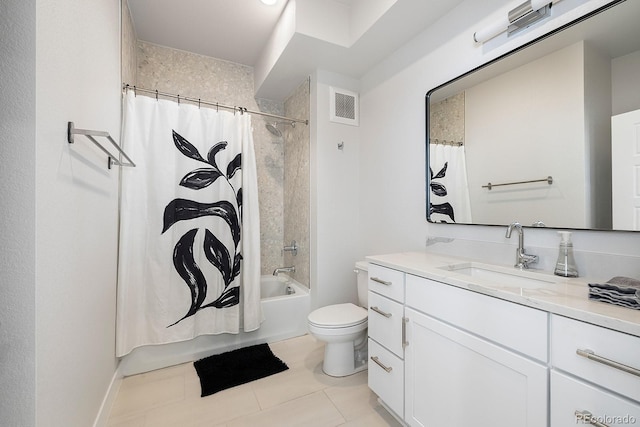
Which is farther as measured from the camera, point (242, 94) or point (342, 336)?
point (242, 94)

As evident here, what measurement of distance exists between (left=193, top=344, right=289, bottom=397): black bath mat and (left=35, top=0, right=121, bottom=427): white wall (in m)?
0.57

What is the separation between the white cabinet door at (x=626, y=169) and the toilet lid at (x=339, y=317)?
1401 millimetres

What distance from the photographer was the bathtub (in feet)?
6.21

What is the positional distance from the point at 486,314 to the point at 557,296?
22 centimetres

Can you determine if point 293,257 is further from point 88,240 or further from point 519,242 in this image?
point 519,242

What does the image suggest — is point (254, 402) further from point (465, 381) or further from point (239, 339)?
point (465, 381)

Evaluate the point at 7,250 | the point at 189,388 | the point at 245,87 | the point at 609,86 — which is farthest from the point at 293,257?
the point at 609,86

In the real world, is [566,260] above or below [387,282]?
above

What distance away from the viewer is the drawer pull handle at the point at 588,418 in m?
0.67

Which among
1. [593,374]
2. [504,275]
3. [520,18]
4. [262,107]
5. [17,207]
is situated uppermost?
[262,107]

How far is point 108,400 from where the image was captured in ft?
4.84

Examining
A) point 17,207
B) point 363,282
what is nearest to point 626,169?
point 363,282

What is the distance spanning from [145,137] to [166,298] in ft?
3.99

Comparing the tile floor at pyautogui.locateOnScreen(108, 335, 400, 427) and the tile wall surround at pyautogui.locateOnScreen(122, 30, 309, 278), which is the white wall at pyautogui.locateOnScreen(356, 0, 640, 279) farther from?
the tile floor at pyautogui.locateOnScreen(108, 335, 400, 427)
